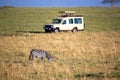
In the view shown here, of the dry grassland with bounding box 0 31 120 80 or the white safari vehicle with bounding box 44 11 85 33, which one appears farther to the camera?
the white safari vehicle with bounding box 44 11 85 33

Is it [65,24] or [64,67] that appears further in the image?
[65,24]

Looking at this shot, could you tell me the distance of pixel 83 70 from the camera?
515 inches

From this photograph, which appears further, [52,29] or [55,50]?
[52,29]

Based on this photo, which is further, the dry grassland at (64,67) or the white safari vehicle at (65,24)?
the white safari vehicle at (65,24)

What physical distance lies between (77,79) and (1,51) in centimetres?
843

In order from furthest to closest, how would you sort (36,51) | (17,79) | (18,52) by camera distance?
(18,52), (36,51), (17,79)

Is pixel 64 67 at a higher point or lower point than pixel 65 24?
higher

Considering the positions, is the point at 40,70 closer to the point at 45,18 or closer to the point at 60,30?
the point at 60,30

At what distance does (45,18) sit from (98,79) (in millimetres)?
45595

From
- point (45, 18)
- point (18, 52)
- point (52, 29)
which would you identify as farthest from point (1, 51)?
point (45, 18)

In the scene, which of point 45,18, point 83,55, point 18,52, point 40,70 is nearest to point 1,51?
point 18,52

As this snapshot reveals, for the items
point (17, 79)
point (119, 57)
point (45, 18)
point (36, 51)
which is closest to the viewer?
point (17, 79)

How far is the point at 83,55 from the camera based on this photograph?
1720cm

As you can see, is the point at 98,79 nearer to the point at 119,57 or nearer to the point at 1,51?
the point at 119,57
